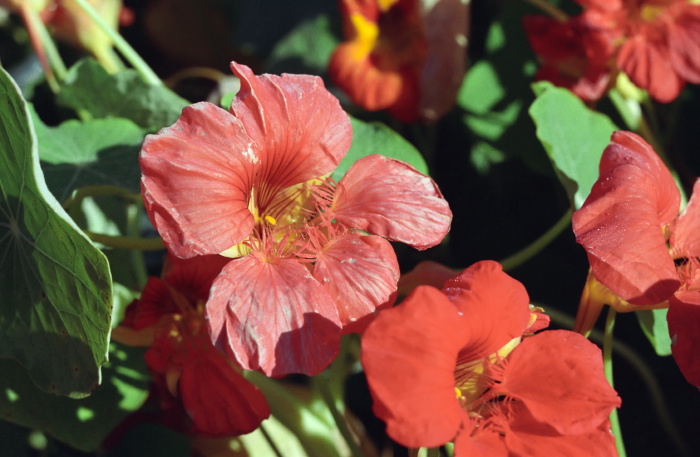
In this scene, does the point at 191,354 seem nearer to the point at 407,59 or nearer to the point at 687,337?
the point at 687,337

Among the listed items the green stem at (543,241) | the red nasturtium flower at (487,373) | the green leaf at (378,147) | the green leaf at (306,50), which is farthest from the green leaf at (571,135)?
the green leaf at (306,50)

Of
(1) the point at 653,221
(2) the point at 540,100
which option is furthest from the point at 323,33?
(1) the point at 653,221

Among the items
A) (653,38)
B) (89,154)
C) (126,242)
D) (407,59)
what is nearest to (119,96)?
(89,154)

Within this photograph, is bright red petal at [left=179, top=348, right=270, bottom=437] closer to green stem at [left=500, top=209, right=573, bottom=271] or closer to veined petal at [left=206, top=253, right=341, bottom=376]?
veined petal at [left=206, top=253, right=341, bottom=376]

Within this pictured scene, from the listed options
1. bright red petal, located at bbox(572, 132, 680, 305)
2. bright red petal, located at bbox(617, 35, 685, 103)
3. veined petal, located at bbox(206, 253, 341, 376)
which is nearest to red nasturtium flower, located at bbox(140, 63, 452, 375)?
veined petal, located at bbox(206, 253, 341, 376)

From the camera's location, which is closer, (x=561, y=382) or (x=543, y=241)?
(x=561, y=382)

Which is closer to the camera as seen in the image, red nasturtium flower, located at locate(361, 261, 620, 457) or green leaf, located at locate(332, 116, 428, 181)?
red nasturtium flower, located at locate(361, 261, 620, 457)

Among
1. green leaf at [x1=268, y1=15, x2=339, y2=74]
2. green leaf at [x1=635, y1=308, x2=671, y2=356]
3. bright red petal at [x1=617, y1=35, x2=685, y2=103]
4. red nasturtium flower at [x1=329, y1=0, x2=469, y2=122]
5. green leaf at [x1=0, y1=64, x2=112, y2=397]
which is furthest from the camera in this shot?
green leaf at [x1=268, y1=15, x2=339, y2=74]
